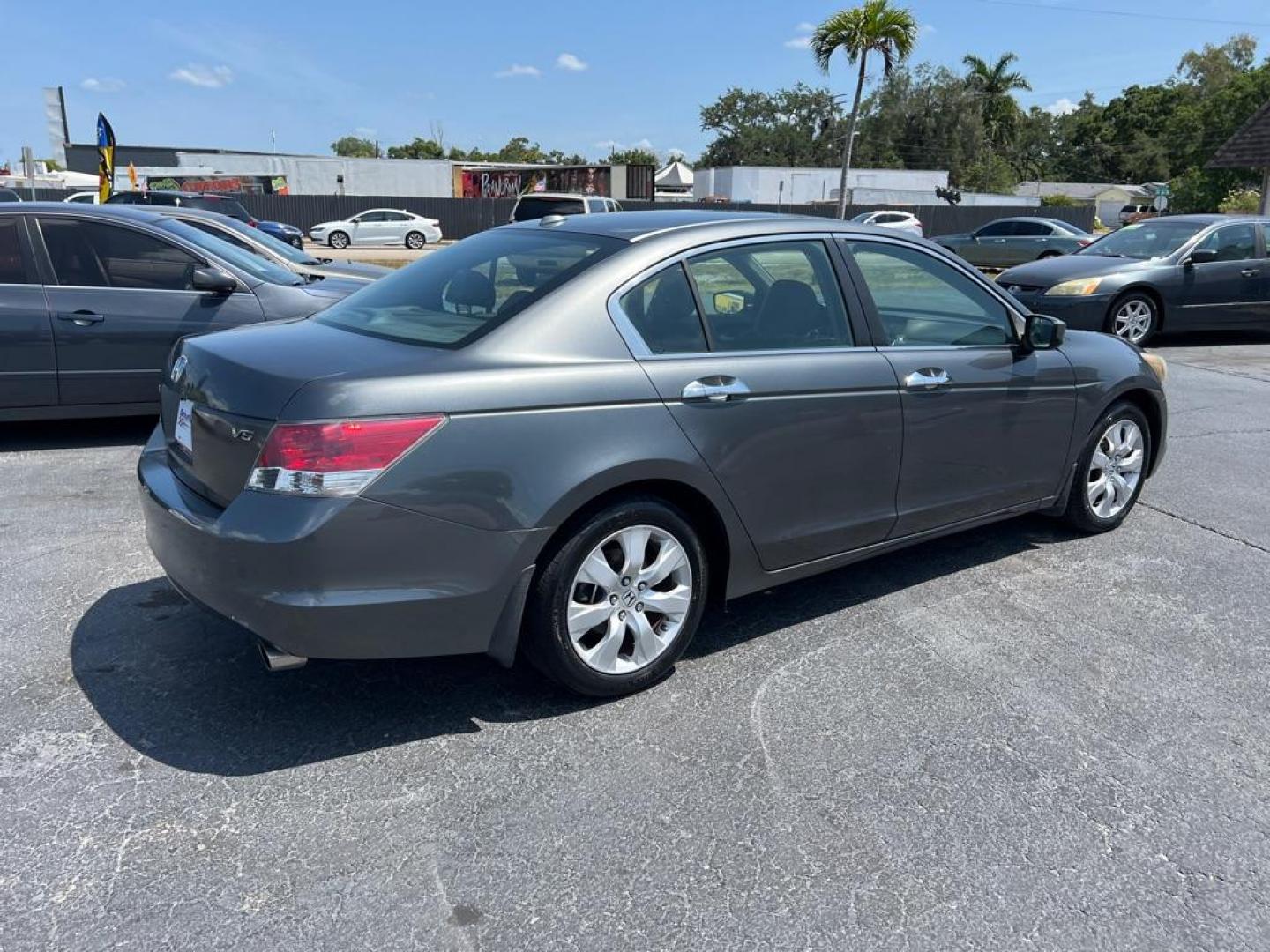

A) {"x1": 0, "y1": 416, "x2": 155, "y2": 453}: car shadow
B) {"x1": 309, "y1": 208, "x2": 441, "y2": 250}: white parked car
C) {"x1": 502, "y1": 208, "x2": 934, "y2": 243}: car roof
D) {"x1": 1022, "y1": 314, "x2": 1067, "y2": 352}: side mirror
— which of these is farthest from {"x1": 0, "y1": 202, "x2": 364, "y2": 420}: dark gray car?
{"x1": 309, "y1": 208, "x2": 441, "y2": 250}: white parked car

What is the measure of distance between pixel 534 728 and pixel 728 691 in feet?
2.35

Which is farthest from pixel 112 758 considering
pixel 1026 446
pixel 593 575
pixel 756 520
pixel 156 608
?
pixel 1026 446

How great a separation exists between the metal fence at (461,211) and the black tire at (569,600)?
36231mm

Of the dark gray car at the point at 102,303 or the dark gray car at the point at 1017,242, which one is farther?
the dark gray car at the point at 1017,242

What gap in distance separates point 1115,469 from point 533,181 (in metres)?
47.8

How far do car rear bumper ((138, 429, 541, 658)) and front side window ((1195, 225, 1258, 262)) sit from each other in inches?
458

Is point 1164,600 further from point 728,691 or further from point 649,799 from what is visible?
point 649,799

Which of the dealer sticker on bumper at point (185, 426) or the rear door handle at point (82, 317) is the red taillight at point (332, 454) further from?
the rear door handle at point (82, 317)

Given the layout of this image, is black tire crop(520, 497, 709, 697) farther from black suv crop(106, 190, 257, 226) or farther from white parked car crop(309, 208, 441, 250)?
white parked car crop(309, 208, 441, 250)

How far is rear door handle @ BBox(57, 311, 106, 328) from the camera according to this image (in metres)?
6.29

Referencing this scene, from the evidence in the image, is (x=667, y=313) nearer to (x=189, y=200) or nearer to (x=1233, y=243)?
(x=1233, y=243)

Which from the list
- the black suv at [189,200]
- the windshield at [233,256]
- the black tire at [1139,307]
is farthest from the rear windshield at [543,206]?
the windshield at [233,256]

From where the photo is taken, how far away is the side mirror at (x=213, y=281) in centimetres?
639

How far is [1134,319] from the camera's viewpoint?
37.3 feet
